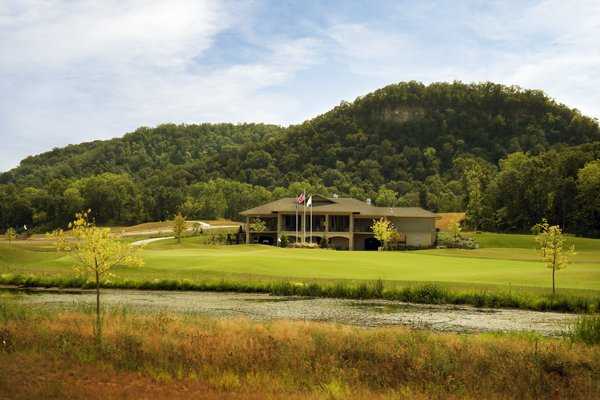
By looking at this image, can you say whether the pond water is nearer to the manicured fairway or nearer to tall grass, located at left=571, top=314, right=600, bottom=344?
tall grass, located at left=571, top=314, right=600, bottom=344

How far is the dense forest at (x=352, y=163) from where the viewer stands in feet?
427

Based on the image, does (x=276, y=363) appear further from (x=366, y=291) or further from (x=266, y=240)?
(x=266, y=240)

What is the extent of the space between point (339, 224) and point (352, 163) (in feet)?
208

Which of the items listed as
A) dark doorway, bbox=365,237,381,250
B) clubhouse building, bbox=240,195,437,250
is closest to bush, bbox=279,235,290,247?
clubhouse building, bbox=240,195,437,250

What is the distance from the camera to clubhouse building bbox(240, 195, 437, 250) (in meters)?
80.1

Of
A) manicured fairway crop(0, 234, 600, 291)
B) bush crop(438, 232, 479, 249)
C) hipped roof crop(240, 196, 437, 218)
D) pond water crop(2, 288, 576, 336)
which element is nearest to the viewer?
pond water crop(2, 288, 576, 336)

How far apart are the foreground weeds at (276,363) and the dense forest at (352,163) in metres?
92.9

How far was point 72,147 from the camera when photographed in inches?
7362

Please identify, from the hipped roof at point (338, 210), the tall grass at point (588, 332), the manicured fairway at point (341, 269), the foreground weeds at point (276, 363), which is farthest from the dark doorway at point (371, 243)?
the tall grass at point (588, 332)

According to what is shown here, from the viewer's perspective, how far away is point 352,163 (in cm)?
14400

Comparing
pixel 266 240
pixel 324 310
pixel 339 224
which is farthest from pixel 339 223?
pixel 324 310

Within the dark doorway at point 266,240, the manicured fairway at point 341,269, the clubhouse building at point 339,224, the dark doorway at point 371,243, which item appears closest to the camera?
the manicured fairway at point 341,269

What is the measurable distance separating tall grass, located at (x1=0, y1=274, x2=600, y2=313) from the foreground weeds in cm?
1143

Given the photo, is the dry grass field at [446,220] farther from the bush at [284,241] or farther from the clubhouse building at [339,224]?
the bush at [284,241]
